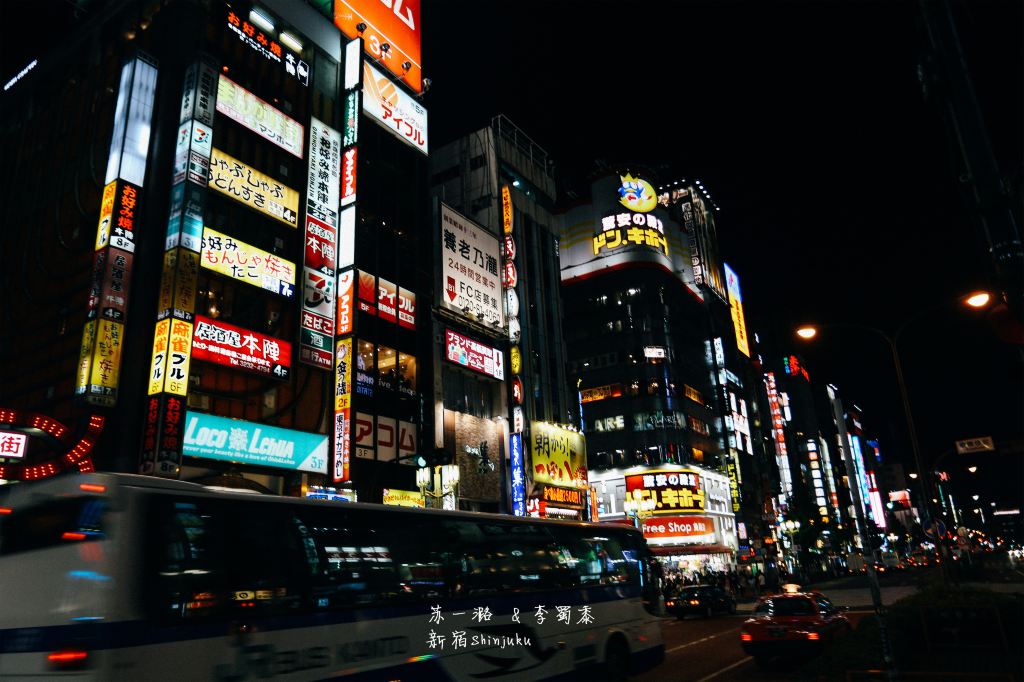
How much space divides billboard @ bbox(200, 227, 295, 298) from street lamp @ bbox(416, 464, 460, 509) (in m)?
11.6

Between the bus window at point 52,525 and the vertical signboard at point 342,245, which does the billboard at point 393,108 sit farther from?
the bus window at point 52,525

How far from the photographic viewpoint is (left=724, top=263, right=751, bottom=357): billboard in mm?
97250

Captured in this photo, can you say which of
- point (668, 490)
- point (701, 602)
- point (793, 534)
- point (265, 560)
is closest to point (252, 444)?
point (265, 560)

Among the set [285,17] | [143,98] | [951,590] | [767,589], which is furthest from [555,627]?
[767,589]

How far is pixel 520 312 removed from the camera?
162 ft

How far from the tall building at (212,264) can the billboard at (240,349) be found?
0.28 feet

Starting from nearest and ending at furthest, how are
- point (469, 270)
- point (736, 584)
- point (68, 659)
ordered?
1. point (68, 659)
2. point (469, 270)
3. point (736, 584)

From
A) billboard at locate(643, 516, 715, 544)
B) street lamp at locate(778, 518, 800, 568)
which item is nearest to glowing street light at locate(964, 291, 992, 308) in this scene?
billboard at locate(643, 516, 715, 544)

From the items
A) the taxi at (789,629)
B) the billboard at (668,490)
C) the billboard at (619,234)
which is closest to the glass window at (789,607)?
the taxi at (789,629)

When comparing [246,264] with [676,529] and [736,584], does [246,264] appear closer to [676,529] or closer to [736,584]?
[736,584]

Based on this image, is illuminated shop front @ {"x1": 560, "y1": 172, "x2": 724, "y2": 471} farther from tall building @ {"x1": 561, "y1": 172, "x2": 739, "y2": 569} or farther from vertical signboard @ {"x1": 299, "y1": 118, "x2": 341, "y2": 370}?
vertical signboard @ {"x1": 299, "y1": 118, "x2": 341, "y2": 370}

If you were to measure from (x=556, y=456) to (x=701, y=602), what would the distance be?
56.2 ft

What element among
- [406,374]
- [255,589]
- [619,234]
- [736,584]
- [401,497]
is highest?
[619,234]

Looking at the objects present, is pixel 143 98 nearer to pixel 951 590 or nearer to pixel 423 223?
pixel 423 223
